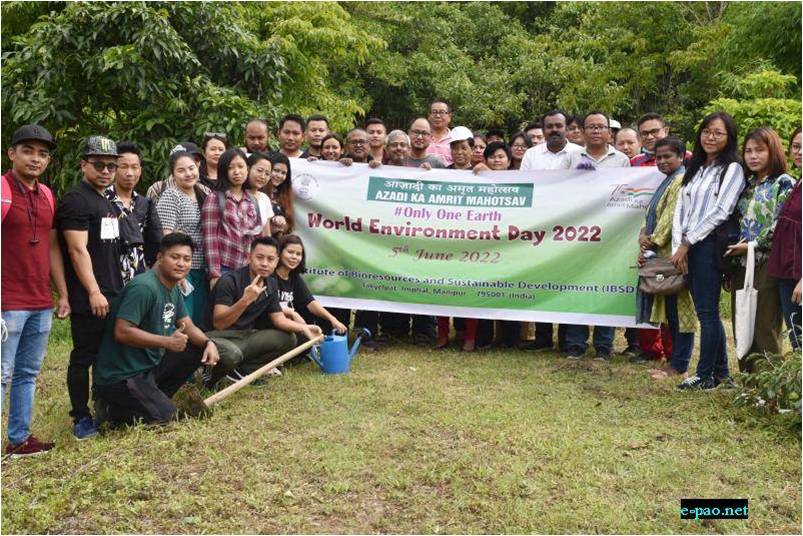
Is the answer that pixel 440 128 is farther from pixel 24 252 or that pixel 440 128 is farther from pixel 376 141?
pixel 24 252

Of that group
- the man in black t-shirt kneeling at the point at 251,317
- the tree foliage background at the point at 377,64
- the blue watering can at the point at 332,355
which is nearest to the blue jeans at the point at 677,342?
the blue watering can at the point at 332,355

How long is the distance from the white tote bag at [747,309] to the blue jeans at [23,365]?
400 centimetres

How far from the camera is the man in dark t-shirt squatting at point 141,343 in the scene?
14.3 feet

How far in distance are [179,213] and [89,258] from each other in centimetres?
127

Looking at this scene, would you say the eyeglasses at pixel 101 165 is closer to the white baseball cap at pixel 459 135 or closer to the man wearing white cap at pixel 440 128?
the white baseball cap at pixel 459 135

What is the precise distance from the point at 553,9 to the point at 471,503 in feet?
69.1

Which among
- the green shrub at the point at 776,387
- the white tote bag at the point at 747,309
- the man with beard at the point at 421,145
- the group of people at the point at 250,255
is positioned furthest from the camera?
the man with beard at the point at 421,145

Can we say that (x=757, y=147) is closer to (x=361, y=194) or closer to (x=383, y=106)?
(x=361, y=194)

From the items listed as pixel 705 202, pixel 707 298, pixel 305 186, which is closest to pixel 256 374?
pixel 305 186

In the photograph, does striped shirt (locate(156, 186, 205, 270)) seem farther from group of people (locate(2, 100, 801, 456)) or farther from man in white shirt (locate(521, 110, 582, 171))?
man in white shirt (locate(521, 110, 582, 171))

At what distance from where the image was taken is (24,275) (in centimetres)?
396

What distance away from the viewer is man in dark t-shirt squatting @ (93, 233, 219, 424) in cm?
437

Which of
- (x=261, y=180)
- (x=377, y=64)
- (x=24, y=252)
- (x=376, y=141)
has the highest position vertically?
(x=377, y=64)

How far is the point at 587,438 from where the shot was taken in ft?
14.2
